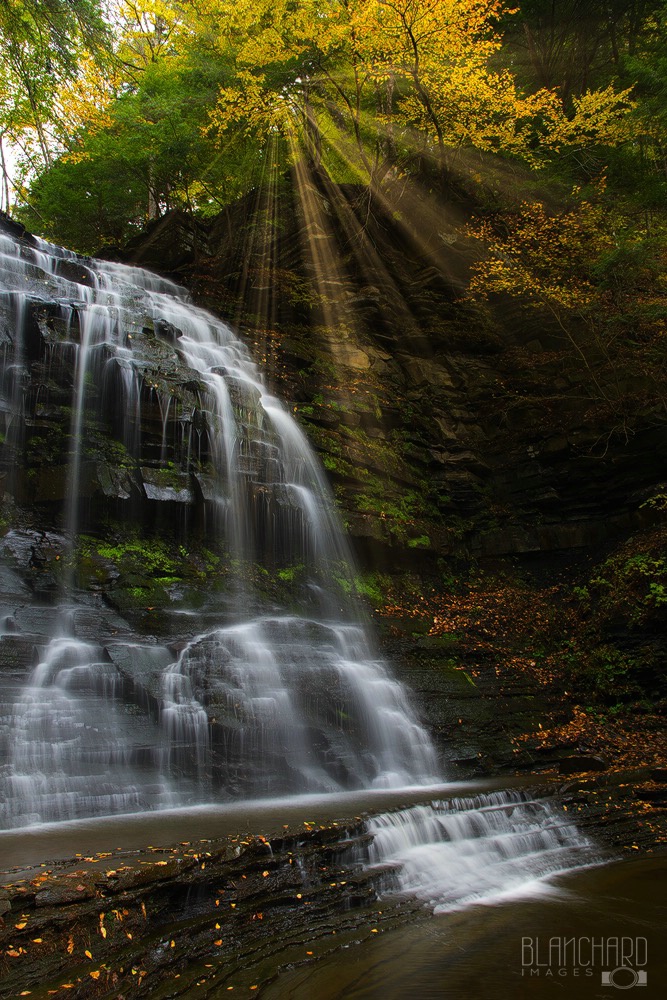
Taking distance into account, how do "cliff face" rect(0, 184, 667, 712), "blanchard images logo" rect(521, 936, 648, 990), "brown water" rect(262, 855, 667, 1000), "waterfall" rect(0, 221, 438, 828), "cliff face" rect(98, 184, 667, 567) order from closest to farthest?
"brown water" rect(262, 855, 667, 1000) → "blanchard images logo" rect(521, 936, 648, 990) → "waterfall" rect(0, 221, 438, 828) → "cliff face" rect(0, 184, 667, 712) → "cliff face" rect(98, 184, 667, 567)

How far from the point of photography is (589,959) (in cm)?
356

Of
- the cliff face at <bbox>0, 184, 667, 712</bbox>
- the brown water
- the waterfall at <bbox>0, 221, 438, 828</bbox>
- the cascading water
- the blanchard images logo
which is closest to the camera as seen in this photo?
the brown water

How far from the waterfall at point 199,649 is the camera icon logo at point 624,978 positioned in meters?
3.60

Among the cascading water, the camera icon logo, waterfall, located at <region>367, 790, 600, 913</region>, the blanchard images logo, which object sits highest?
the cascading water

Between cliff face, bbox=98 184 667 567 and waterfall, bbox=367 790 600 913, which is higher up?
cliff face, bbox=98 184 667 567

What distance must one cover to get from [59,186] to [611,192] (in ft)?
46.1

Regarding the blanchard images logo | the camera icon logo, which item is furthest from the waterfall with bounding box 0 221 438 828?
the camera icon logo

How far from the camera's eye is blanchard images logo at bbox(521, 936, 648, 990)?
10.9ft

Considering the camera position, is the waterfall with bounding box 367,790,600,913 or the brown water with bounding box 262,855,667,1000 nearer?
the brown water with bounding box 262,855,667,1000

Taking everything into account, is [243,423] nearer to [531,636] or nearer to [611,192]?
[531,636]

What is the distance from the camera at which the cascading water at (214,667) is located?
5.37 m

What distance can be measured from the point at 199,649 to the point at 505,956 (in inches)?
180

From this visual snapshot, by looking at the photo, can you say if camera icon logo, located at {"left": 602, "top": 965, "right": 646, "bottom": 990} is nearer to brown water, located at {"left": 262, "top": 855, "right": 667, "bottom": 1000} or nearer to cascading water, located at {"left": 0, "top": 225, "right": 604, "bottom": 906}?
brown water, located at {"left": 262, "top": 855, "right": 667, "bottom": 1000}

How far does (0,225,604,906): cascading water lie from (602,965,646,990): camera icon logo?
48.8 inches
